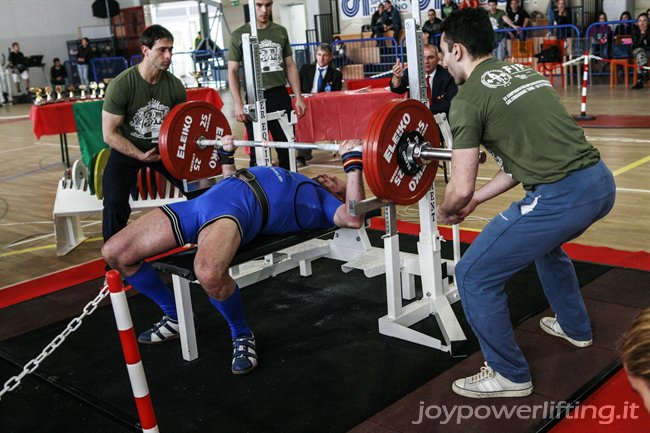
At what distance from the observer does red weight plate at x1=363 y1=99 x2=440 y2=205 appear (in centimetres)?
270

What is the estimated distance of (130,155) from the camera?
3.85m

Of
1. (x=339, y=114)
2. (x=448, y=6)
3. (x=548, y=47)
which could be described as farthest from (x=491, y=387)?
(x=448, y=6)

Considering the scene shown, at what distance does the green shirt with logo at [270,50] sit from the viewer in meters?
4.81

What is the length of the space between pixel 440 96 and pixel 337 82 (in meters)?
2.28

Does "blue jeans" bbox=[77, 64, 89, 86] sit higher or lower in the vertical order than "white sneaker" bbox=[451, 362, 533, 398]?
higher

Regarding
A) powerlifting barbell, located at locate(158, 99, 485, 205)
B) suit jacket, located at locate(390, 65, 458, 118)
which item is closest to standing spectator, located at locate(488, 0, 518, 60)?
suit jacket, located at locate(390, 65, 458, 118)

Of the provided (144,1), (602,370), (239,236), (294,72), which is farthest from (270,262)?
(144,1)

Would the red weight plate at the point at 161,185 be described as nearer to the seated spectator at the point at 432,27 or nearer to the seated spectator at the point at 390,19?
the seated spectator at the point at 432,27

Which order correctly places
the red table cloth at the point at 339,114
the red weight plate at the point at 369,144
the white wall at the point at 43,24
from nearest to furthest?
1. the red weight plate at the point at 369,144
2. the red table cloth at the point at 339,114
3. the white wall at the point at 43,24

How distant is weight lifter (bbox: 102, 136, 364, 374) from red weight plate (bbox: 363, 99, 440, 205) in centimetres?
14

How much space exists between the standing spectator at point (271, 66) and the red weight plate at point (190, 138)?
72 centimetres

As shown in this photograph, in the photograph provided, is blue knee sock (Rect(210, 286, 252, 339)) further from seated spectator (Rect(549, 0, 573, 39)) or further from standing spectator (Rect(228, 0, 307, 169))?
seated spectator (Rect(549, 0, 573, 39))

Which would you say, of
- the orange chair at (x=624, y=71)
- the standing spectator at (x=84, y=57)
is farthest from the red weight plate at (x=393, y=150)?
the standing spectator at (x=84, y=57)

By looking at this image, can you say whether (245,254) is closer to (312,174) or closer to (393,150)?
(393,150)
